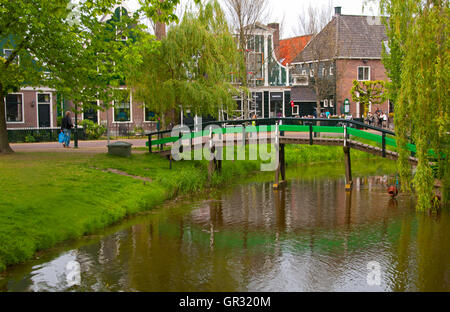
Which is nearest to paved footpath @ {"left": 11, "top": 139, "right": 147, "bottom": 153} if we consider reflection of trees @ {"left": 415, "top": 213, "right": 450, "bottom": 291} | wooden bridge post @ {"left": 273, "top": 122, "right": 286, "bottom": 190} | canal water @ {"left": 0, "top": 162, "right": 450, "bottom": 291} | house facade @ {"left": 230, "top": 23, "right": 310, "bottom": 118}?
wooden bridge post @ {"left": 273, "top": 122, "right": 286, "bottom": 190}

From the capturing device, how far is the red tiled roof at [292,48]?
5697 centimetres

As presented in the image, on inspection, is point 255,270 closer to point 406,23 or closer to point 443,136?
point 443,136

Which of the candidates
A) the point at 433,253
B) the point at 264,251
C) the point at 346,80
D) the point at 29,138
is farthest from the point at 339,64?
the point at 264,251

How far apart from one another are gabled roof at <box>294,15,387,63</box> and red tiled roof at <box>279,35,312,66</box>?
1.52 m

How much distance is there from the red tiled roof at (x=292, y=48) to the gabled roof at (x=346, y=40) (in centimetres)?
152

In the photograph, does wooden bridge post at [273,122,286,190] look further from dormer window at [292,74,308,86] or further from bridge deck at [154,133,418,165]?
dormer window at [292,74,308,86]

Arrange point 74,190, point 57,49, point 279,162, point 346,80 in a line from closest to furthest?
1. point 74,190
2. point 57,49
3. point 279,162
4. point 346,80

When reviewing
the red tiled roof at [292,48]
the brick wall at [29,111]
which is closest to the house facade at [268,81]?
the red tiled roof at [292,48]

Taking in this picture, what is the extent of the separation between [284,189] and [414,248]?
9.72 meters

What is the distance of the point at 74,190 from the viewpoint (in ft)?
53.6

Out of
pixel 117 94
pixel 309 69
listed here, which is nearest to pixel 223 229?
pixel 117 94

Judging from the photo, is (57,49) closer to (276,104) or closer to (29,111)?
(29,111)

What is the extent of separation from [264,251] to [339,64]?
4243 cm

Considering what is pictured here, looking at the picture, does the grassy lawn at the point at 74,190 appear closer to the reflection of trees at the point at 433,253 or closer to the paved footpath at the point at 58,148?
the paved footpath at the point at 58,148
